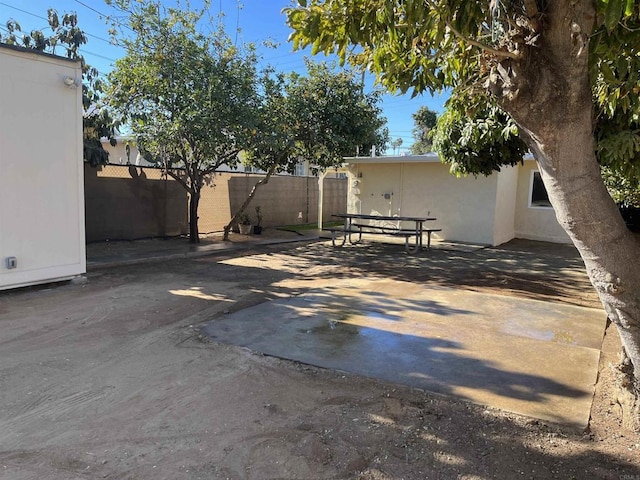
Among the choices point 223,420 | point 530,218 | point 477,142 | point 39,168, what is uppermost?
point 477,142

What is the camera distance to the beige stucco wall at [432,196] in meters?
13.6

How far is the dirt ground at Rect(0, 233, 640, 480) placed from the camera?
272 centimetres

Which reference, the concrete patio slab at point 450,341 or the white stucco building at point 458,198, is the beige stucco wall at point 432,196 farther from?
the concrete patio slab at point 450,341

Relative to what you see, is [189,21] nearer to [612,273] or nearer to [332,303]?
[332,303]

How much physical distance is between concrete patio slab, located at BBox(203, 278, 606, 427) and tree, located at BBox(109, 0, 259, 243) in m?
4.92

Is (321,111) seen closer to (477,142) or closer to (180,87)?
(180,87)

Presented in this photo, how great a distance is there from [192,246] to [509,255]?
8312 millimetres

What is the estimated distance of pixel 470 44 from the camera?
2.75m

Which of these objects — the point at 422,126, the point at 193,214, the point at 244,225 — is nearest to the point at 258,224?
the point at 244,225

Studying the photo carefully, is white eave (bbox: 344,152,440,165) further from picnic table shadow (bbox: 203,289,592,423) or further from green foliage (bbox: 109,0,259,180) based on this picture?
picnic table shadow (bbox: 203,289,592,423)

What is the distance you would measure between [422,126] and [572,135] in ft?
153

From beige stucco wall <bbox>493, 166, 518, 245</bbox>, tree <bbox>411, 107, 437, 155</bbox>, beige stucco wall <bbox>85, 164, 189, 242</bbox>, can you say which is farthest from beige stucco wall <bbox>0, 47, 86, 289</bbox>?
tree <bbox>411, 107, 437, 155</bbox>

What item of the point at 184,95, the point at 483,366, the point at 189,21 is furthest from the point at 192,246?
the point at 483,366

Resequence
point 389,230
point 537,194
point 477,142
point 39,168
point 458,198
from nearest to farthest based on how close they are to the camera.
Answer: point 477,142, point 39,168, point 389,230, point 458,198, point 537,194
